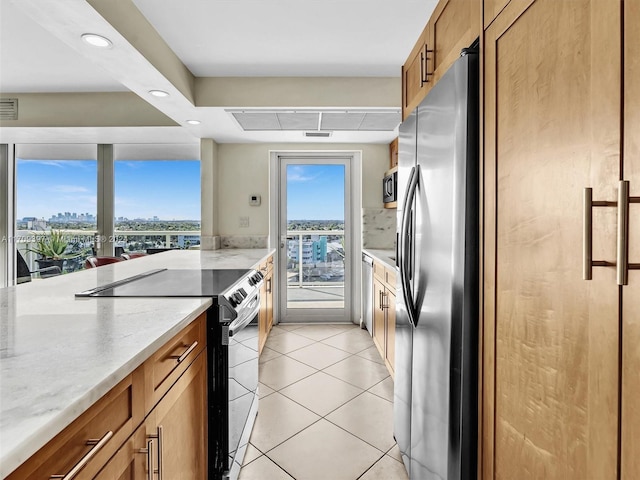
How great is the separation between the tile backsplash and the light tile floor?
123 cm

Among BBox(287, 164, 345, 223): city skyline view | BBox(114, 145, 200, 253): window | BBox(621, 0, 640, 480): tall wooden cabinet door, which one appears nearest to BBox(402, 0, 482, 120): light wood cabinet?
BBox(621, 0, 640, 480): tall wooden cabinet door

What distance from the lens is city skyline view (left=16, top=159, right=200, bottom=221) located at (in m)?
4.45

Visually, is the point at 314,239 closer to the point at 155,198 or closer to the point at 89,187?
the point at 155,198

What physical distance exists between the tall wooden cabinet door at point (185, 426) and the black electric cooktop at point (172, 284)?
0.30 m

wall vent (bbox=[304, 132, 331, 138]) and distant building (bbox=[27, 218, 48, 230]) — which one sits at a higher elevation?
wall vent (bbox=[304, 132, 331, 138])

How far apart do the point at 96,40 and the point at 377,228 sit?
312cm

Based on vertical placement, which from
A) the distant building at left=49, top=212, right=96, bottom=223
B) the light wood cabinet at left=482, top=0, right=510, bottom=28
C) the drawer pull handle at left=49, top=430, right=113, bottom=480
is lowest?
the drawer pull handle at left=49, top=430, right=113, bottom=480

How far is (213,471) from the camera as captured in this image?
149cm

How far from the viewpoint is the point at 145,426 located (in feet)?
3.13

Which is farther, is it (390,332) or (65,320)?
(390,332)

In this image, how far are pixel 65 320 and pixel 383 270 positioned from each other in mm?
2288

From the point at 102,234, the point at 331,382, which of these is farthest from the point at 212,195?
the point at 331,382

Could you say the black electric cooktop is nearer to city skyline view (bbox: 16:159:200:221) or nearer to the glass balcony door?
the glass balcony door

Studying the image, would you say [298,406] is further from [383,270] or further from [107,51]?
[107,51]
